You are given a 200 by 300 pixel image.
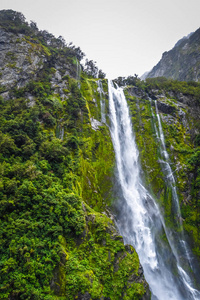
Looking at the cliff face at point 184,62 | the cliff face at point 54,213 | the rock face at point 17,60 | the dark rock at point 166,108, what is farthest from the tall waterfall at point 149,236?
the cliff face at point 184,62

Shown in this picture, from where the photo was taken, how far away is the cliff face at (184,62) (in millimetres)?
54112

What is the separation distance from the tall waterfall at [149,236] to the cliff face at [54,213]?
1984 mm

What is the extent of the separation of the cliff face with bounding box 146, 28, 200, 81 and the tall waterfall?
45422mm

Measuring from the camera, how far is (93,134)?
20750mm

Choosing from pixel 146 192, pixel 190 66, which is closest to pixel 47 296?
pixel 146 192

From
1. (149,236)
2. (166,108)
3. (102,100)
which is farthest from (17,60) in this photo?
(149,236)

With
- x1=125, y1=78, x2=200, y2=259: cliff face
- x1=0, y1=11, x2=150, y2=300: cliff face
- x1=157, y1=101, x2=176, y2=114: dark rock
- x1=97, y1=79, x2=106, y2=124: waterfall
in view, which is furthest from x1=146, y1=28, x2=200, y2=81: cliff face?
x1=0, y1=11, x2=150, y2=300: cliff face

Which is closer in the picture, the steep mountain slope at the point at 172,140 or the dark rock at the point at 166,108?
the steep mountain slope at the point at 172,140

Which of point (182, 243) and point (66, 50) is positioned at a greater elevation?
point (66, 50)

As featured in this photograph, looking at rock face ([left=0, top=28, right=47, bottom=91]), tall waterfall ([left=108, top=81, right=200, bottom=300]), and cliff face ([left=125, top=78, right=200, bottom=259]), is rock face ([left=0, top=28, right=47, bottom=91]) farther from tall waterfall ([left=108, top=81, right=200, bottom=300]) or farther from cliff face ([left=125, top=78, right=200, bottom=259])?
cliff face ([left=125, top=78, right=200, bottom=259])

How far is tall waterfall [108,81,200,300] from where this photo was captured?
49.0ft

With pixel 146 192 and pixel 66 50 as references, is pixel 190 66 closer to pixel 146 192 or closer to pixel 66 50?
pixel 66 50

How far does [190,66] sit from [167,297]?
209ft

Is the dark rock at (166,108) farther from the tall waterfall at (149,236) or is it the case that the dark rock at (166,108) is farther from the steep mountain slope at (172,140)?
the tall waterfall at (149,236)
